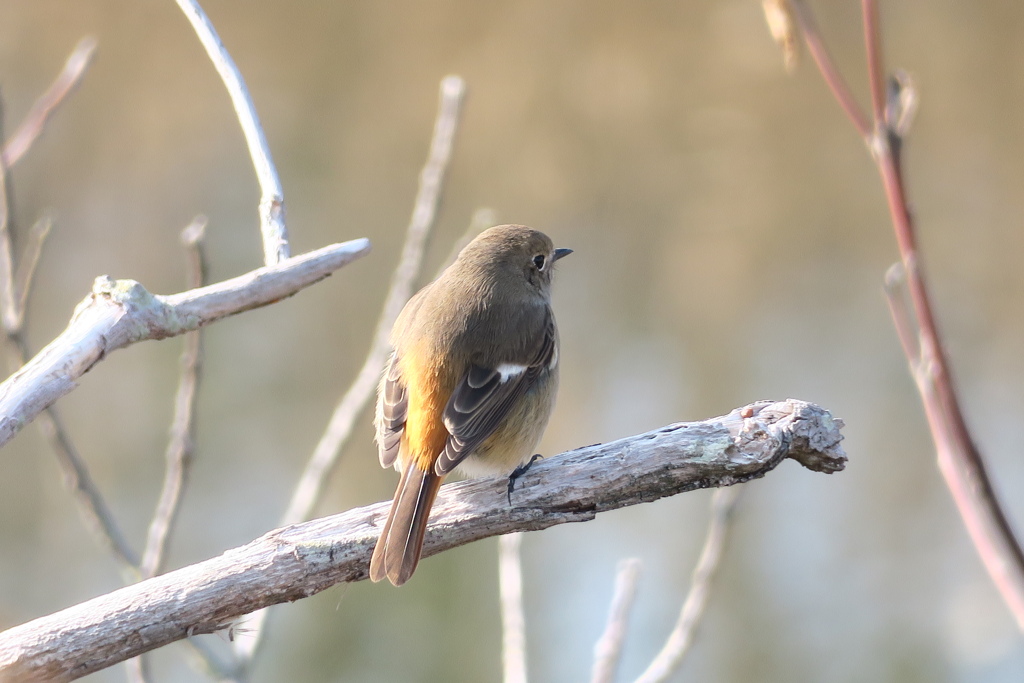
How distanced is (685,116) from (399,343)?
3.67 m

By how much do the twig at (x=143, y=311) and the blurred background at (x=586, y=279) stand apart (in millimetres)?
4141

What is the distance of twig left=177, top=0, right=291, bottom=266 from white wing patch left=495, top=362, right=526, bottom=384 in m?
1.04

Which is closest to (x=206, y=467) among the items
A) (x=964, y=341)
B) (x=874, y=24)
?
(x=964, y=341)

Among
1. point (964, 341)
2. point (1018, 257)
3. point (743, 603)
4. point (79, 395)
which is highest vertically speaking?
point (79, 395)

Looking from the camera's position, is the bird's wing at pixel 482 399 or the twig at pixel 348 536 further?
the bird's wing at pixel 482 399

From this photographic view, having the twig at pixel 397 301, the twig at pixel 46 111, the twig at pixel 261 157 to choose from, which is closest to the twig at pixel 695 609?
the twig at pixel 397 301

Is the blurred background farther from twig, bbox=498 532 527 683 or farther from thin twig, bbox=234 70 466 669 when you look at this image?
twig, bbox=498 532 527 683

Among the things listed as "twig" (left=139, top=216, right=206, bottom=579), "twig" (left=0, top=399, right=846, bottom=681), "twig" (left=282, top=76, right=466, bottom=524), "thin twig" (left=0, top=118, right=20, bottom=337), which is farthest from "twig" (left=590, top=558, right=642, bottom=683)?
"thin twig" (left=0, top=118, right=20, bottom=337)

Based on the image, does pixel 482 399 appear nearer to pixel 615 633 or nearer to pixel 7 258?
pixel 615 633

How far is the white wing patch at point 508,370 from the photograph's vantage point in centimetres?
296

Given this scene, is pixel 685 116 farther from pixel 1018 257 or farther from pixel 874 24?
pixel 874 24

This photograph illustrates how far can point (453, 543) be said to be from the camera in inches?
95.7

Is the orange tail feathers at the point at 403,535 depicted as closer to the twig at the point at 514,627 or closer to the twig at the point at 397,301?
the twig at the point at 514,627

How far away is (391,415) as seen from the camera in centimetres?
287
